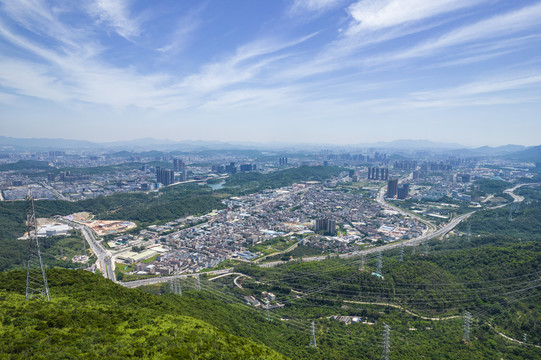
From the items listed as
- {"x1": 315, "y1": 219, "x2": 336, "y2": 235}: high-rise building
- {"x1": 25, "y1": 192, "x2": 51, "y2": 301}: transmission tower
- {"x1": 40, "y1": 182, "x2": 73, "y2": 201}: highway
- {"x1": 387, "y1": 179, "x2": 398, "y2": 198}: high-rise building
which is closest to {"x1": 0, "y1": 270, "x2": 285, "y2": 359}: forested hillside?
{"x1": 25, "y1": 192, "x2": 51, "y2": 301}: transmission tower

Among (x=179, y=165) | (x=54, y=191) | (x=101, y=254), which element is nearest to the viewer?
(x=101, y=254)

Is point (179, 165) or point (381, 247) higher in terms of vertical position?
point (179, 165)

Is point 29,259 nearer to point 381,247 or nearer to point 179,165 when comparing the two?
point 381,247

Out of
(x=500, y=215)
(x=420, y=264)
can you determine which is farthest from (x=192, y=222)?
(x=500, y=215)

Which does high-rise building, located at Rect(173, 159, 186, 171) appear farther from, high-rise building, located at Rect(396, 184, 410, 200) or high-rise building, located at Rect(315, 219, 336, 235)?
high-rise building, located at Rect(315, 219, 336, 235)

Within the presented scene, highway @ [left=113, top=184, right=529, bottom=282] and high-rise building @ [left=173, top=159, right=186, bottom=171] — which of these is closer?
highway @ [left=113, top=184, right=529, bottom=282]

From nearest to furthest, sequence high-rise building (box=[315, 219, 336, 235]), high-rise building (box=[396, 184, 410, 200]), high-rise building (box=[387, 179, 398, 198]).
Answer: high-rise building (box=[315, 219, 336, 235]), high-rise building (box=[396, 184, 410, 200]), high-rise building (box=[387, 179, 398, 198])

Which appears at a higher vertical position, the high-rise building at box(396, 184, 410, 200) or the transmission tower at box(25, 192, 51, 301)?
the transmission tower at box(25, 192, 51, 301)

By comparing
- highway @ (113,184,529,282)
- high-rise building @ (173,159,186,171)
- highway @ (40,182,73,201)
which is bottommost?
highway @ (113,184,529,282)

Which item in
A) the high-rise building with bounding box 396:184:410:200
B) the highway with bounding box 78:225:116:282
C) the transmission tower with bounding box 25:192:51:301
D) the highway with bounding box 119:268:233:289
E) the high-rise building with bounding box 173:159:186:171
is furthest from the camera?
the high-rise building with bounding box 173:159:186:171

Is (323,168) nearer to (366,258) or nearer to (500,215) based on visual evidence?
(500,215)

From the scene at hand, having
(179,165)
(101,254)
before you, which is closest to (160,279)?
(101,254)
